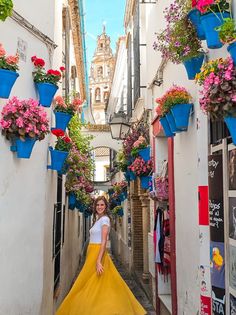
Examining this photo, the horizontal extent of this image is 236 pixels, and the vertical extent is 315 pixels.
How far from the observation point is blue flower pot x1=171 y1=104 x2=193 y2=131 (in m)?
5.15

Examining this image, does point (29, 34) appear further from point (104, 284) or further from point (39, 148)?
point (104, 284)

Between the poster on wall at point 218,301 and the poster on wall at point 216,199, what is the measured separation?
1.54ft

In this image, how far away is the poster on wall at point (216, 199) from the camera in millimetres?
3957

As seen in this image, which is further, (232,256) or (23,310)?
(23,310)

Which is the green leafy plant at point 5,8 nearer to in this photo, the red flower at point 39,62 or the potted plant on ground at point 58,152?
the red flower at point 39,62

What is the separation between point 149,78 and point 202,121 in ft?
15.6

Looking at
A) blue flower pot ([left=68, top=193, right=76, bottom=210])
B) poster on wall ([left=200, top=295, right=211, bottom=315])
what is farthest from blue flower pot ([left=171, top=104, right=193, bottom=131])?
blue flower pot ([left=68, top=193, right=76, bottom=210])

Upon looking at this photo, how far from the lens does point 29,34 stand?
18.0 ft

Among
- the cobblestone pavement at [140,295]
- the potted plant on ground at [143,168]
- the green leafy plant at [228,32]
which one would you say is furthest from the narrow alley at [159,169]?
the cobblestone pavement at [140,295]

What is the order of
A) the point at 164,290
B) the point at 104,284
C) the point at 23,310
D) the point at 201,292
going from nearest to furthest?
1. the point at 201,292
2. the point at 23,310
3. the point at 104,284
4. the point at 164,290

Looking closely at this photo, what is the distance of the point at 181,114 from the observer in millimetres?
5188

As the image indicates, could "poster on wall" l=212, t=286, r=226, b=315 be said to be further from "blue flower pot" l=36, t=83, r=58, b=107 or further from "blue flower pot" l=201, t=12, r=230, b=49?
"blue flower pot" l=36, t=83, r=58, b=107

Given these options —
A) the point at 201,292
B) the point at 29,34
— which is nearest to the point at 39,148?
the point at 29,34

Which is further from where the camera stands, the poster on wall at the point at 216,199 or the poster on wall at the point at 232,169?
the poster on wall at the point at 216,199
